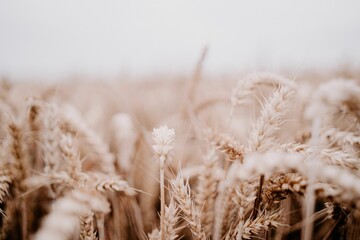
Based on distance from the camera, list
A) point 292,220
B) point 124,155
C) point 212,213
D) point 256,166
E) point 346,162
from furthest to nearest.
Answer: point 124,155
point 292,220
point 212,213
point 346,162
point 256,166

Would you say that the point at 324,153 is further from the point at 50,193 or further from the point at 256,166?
the point at 50,193

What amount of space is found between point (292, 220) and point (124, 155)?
911 millimetres

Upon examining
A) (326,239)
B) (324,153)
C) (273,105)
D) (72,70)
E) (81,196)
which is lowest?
(326,239)

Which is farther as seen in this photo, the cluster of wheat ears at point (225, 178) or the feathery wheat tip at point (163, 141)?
the feathery wheat tip at point (163, 141)

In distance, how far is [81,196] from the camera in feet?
1.64

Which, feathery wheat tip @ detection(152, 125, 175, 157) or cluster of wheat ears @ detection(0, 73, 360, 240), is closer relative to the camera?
cluster of wheat ears @ detection(0, 73, 360, 240)

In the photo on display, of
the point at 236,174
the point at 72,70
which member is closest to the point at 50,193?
the point at 236,174

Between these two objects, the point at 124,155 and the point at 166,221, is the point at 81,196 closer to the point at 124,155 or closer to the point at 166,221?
the point at 166,221

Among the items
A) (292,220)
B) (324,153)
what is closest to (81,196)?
(324,153)

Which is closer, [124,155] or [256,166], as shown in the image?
[256,166]

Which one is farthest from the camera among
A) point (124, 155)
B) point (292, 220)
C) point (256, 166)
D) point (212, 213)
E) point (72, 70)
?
point (72, 70)

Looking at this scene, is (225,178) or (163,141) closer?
(163,141)

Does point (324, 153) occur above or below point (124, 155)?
below

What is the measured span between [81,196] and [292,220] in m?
1.04
